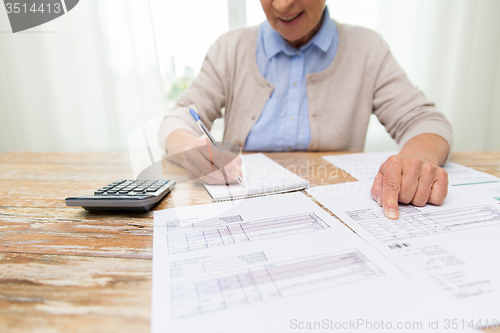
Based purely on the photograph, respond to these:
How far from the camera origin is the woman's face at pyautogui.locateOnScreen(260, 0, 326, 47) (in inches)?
34.0

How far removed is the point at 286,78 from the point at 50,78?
146 cm

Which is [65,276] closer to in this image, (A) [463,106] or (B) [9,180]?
(B) [9,180]

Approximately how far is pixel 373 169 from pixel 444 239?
0.33 metres

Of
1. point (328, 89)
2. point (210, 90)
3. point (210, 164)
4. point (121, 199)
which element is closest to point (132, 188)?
point (121, 199)

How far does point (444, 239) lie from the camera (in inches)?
15.2

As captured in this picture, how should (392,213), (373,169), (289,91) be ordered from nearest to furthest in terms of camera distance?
(392,213) → (373,169) → (289,91)

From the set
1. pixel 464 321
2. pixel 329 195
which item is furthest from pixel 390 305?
pixel 329 195

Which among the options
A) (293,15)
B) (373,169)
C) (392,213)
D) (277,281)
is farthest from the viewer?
(293,15)

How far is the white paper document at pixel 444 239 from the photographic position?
0.29 meters

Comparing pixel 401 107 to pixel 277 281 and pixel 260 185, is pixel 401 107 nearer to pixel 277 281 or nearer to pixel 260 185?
pixel 260 185

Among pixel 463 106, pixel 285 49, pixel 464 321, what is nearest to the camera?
pixel 464 321

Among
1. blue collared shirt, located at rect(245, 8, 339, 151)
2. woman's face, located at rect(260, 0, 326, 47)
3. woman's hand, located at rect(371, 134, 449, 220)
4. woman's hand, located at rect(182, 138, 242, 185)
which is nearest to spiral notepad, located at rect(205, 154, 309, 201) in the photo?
woman's hand, located at rect(182, 138, 242, 185)

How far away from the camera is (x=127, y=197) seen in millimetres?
490

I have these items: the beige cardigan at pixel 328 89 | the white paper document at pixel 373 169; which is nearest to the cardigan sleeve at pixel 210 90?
the beige cardigan at pixel 328 89
